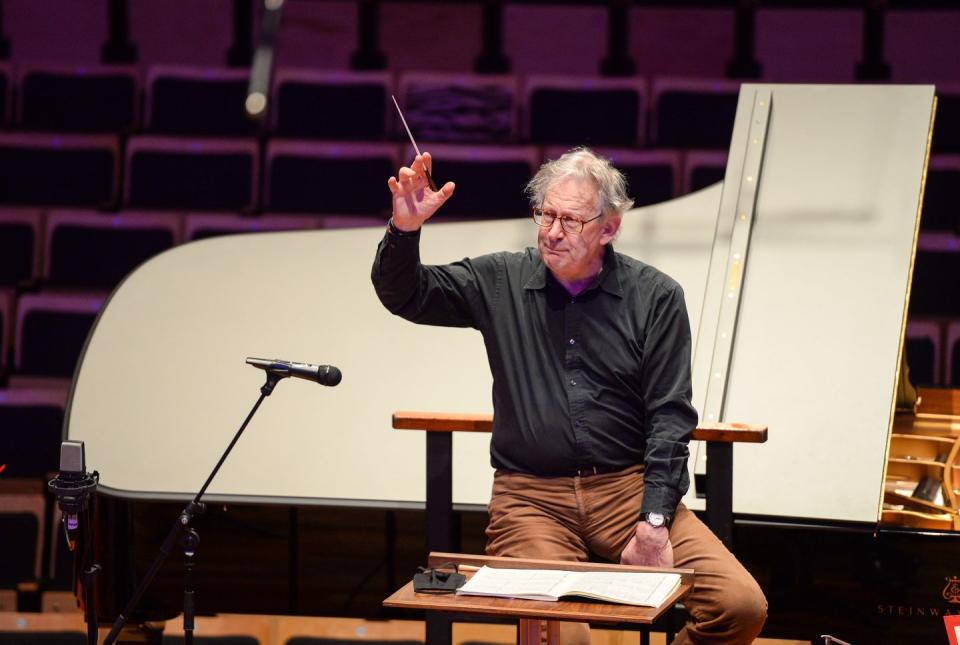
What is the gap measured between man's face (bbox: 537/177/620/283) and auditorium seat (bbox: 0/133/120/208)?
2905mm

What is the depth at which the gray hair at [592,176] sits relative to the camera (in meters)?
2.11

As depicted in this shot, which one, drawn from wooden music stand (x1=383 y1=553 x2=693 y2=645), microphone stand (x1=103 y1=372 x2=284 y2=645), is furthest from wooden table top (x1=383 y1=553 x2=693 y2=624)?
microphone stand (x1=103 y1=372 x2=284 y2=645)

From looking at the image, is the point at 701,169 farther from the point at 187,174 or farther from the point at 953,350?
the point at 187,174

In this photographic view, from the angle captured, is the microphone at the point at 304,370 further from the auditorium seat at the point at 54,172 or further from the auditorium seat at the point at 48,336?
the auditorium seat at the point at 54,172

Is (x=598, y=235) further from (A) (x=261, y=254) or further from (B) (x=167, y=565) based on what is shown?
(A) (x=261, y=254)

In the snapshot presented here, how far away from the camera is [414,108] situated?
4.96m

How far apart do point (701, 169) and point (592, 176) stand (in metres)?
2.36

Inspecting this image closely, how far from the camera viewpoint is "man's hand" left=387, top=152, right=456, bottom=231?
197 centimetres

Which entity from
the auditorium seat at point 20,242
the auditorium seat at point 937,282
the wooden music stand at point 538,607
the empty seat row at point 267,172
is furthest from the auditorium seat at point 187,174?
the wooden music stand at point 538,607

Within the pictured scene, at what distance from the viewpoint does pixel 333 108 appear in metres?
4.82

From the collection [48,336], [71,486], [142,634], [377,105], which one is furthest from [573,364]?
[377,105]

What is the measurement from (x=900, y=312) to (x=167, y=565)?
5.42 feet

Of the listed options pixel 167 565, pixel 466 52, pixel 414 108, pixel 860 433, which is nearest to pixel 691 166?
pixel 414 108

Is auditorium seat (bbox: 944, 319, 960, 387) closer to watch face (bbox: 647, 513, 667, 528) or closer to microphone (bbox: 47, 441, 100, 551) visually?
watch face (bbox: 647, 513, 667, 528)
